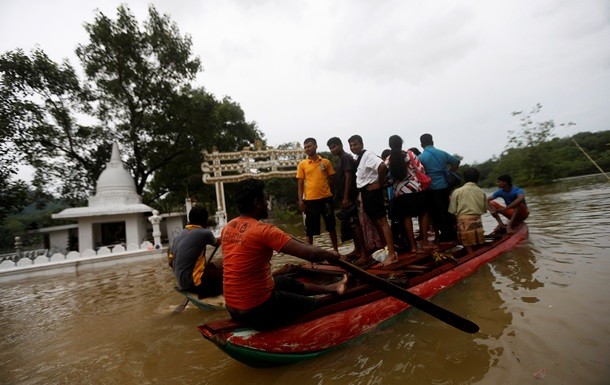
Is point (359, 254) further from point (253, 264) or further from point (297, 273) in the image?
point (253, 264)

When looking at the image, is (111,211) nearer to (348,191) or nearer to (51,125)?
(51,125)

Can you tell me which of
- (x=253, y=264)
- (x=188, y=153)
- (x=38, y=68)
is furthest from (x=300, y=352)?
(x=38, y=68)

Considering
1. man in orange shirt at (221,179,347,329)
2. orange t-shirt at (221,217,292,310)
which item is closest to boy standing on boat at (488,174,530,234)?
man in orange shirt at (221,179,347,329)

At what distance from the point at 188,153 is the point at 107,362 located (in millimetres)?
15796

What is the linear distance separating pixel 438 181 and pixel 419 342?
3.17 metres

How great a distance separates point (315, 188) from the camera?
204 inches

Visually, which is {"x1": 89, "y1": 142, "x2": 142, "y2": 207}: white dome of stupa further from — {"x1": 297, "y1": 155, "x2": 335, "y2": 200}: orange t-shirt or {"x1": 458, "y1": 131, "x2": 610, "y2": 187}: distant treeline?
{"x1": 458, "y1": 131, "x2": 610, "y2": 187}: distant treeline

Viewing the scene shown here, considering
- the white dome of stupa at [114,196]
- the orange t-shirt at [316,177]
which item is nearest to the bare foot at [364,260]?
the orange t-shirt at [316,177]

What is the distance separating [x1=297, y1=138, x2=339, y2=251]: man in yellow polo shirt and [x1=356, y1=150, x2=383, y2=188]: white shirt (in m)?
0.79

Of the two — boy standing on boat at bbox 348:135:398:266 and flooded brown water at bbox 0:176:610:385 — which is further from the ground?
boy standing on boat at bbox 348:135:398:266

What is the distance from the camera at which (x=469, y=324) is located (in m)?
2.63

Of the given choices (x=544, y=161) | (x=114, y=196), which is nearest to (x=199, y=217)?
(x=114, y=196)

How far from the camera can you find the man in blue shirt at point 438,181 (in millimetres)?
5297

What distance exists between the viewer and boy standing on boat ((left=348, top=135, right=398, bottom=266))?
4328 millimetres
